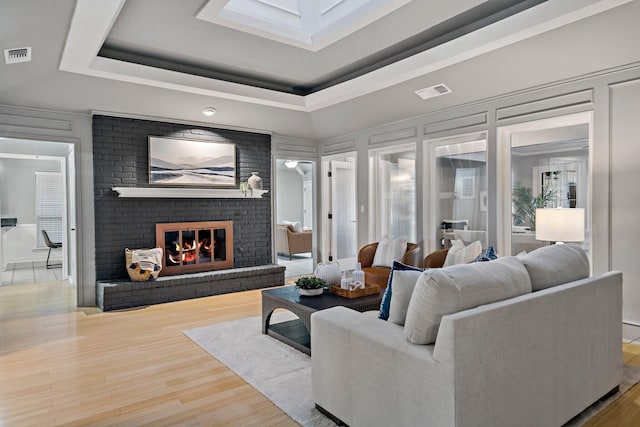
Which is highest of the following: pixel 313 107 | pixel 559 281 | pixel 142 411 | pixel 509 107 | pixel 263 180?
pixel 313 107

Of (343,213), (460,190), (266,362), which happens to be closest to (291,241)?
(343,213)

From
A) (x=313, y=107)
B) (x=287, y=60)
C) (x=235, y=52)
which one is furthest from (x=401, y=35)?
(x=313, y=107)

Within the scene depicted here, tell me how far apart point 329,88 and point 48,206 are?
6.66 metres

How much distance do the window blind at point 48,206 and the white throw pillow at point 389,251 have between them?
6.72 m

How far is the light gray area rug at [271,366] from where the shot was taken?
240 centimetres

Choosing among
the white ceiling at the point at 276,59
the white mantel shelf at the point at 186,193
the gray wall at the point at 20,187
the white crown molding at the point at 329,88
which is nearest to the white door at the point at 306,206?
the white mantel shelf at the point at 186,193

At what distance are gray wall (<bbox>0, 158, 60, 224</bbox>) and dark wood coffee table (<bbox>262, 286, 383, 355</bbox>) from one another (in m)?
6.97

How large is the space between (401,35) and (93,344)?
12.7ft

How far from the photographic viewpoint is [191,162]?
5.73 metres

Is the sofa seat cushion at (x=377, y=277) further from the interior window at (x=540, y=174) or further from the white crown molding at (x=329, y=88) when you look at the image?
the white crown molding at (x=329, y=88)

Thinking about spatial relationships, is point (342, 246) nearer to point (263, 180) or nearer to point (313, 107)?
point (263, 180)

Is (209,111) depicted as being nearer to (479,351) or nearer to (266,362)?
(266,362)

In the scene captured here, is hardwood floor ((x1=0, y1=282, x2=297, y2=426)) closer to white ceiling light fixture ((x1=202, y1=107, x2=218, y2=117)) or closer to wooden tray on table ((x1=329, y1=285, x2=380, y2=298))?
wooden tray on table ((x1=329, y1=285, x2=380, y2=298))

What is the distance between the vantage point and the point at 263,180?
6.42 metres
